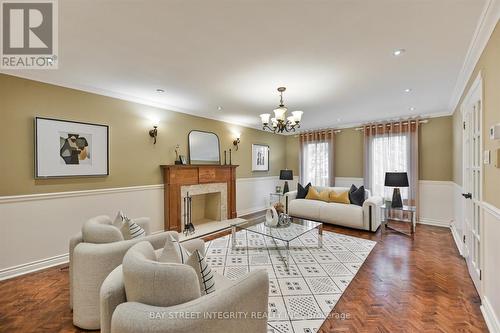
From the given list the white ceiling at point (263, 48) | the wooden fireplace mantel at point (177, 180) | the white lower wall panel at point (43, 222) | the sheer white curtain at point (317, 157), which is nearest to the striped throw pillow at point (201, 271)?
the white ceiling at point (263, 48)

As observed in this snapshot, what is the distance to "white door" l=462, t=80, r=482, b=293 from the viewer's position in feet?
7.61

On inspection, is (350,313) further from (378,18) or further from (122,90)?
(122,90)

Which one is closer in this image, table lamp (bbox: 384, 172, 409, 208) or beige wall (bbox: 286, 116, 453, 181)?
table lamp (bbox: 384, 172, 409, 208)

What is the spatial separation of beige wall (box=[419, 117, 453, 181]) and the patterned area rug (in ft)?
8.31

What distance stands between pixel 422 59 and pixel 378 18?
110cm

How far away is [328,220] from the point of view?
473 centimetres

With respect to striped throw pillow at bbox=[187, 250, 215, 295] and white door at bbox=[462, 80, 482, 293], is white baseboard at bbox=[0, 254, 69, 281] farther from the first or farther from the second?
white door at bbox=[462, 80, 482, 293]

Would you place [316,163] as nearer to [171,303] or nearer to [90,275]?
[90,275]

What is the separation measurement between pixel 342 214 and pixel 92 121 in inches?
189

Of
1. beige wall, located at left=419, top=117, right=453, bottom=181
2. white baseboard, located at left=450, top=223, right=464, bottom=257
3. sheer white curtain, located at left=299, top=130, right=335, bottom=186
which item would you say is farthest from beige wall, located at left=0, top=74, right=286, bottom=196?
white baseboard, located at left=450, top=223, right=464, bottom=257

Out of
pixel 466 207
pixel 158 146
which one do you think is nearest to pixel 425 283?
pixel 466 207

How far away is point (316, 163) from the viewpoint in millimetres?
6523

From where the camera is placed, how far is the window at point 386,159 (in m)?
5.04

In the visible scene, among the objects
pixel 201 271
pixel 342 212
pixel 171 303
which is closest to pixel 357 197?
pixel 342 212
